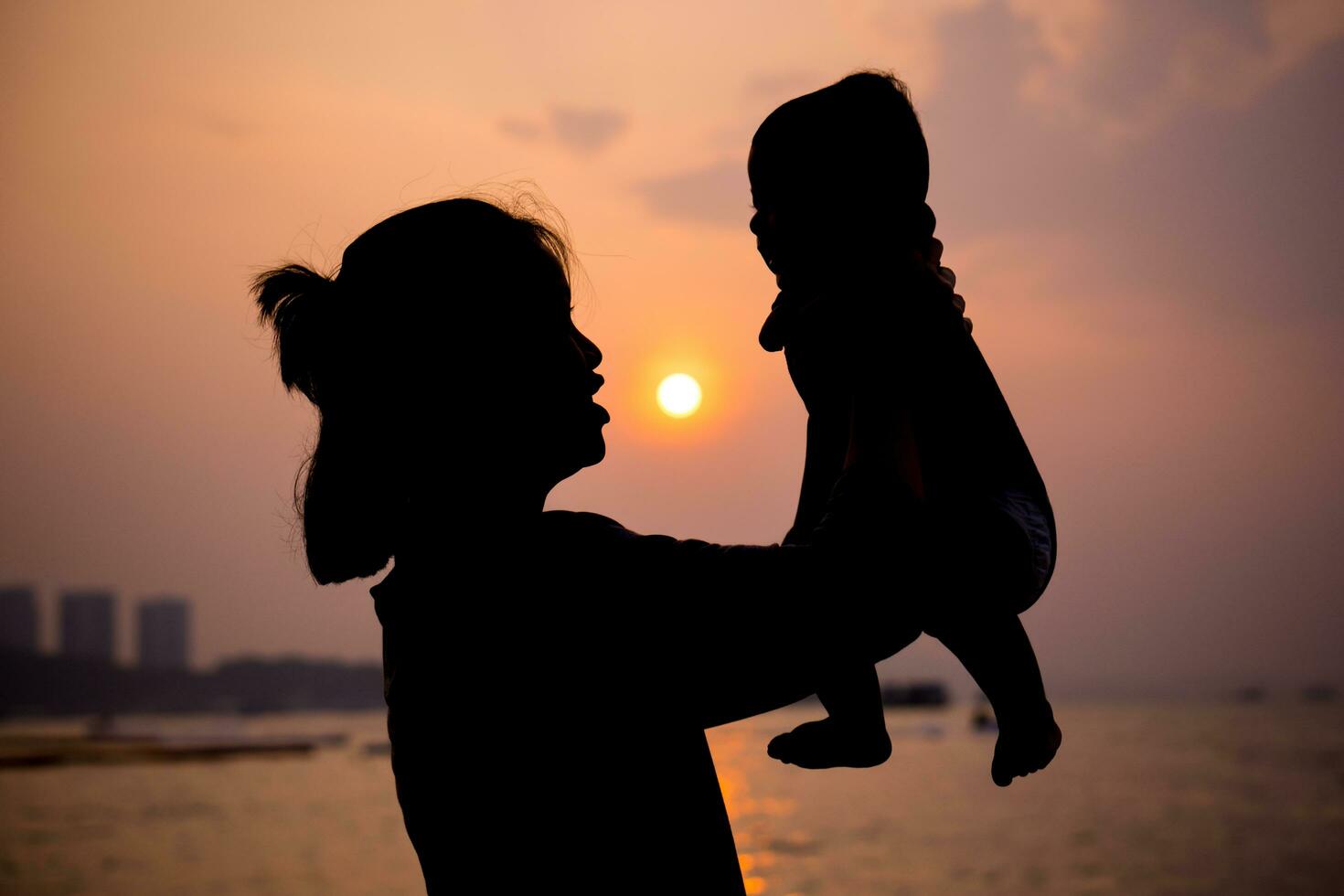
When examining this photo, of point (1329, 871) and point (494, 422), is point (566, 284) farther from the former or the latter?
point (1329, 871)

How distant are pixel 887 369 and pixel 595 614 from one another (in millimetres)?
392

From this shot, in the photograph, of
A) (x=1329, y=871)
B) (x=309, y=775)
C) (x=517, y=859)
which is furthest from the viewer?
(x=309, y=775)

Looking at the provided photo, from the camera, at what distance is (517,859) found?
1142 mm

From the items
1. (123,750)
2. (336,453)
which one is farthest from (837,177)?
(123,750)

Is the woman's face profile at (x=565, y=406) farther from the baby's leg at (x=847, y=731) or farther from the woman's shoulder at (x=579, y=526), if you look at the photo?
the baby's leg at (x=847, y=731)

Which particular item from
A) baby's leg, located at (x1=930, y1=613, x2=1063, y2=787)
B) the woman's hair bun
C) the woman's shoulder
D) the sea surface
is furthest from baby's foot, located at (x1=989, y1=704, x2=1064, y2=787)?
the sea surface

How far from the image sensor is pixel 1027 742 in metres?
1.34

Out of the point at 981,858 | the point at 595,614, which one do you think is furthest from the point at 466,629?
the point at 981,858

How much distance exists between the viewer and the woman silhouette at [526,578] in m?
1.04

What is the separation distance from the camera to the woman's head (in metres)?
1.21

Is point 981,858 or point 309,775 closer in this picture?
point 981,858

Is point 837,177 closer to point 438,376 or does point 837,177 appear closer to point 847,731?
point 438,376

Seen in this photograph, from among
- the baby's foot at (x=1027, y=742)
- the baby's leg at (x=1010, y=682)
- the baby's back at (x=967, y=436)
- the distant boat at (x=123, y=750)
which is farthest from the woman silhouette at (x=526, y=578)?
the distant boat at (x=123, y=750)

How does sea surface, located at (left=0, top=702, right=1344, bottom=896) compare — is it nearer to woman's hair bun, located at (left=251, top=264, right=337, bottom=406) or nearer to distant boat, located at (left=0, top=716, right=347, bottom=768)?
distant boat, located at (left=0, top=716, right=347, bottom=768)
